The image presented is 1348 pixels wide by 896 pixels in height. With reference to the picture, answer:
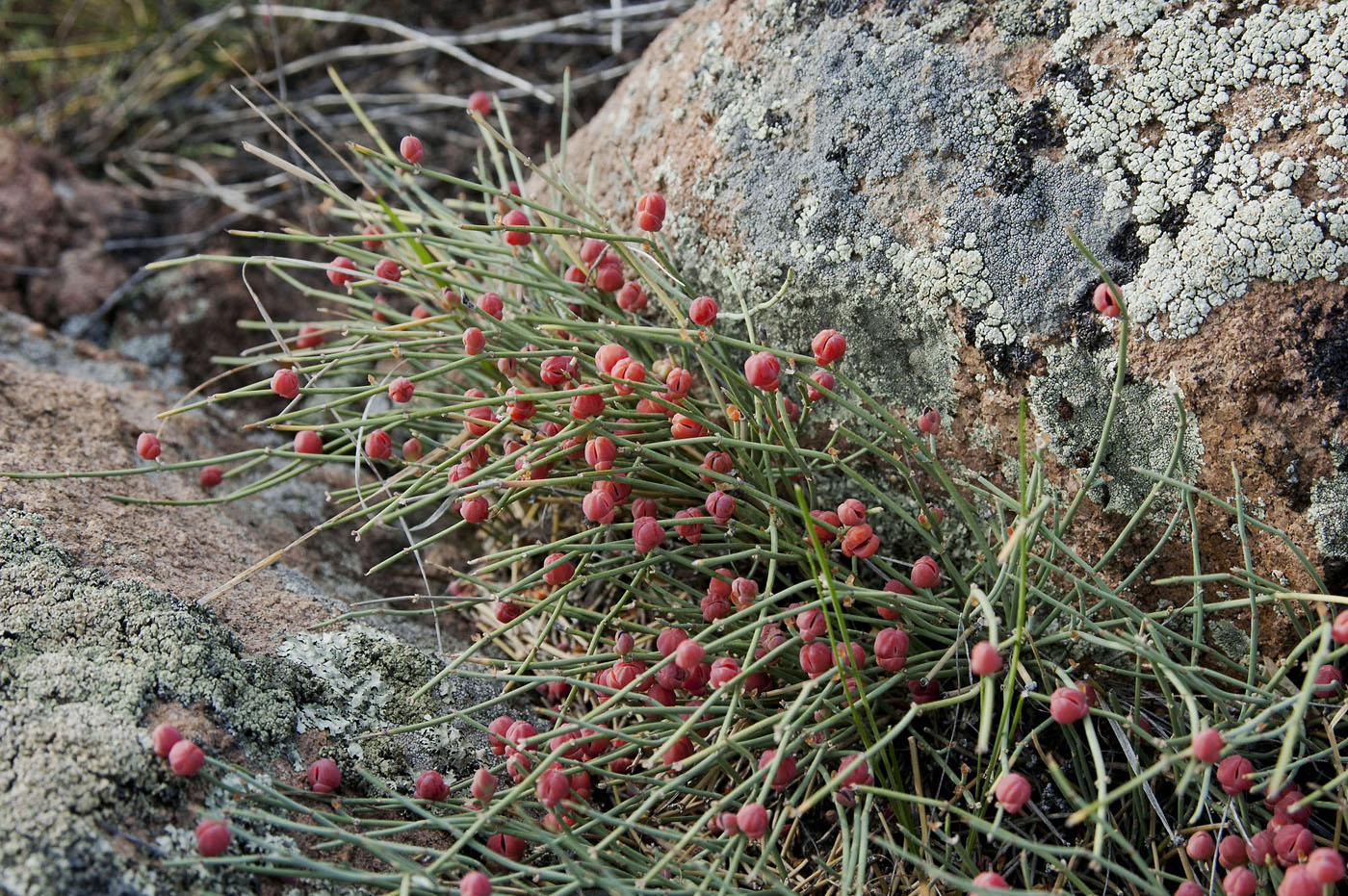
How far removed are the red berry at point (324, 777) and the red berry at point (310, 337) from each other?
0.71 meters

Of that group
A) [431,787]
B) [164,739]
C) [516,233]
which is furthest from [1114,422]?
[164,739]

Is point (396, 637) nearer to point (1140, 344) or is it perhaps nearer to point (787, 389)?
point (787, 389)

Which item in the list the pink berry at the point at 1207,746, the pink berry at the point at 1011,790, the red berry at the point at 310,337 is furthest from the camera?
the red berry at the point at 310,337

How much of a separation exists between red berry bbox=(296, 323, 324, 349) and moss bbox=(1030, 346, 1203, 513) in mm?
1087

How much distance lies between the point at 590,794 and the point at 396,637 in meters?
0.36

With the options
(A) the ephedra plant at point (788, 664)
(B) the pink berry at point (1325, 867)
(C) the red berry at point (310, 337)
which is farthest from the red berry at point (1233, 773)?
(C) the red berry at point (310, 337)

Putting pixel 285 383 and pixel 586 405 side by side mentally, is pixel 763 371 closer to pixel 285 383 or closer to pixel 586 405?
pixel 586 405

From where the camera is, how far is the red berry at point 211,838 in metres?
1.05

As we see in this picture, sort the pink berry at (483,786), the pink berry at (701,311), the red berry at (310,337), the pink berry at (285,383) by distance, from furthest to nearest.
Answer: the red berry at (310,337)
the pink berry at (285,383)
the pink berry at (701,311)
the pink berry at (483,786)

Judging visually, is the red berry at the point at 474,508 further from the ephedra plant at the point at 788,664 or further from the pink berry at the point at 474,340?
the pink berry at the point at 474,340

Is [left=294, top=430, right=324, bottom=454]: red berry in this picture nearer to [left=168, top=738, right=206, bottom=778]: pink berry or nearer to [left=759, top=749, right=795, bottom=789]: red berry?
[left=168, top=738, right=206, bottom=778]: pink berry

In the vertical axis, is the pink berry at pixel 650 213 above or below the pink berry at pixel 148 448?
above

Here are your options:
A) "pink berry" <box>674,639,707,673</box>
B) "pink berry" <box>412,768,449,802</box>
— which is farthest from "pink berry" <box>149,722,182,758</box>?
"pink berry" <box>674,639,707,673</box>

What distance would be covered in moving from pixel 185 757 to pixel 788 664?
71 cm
